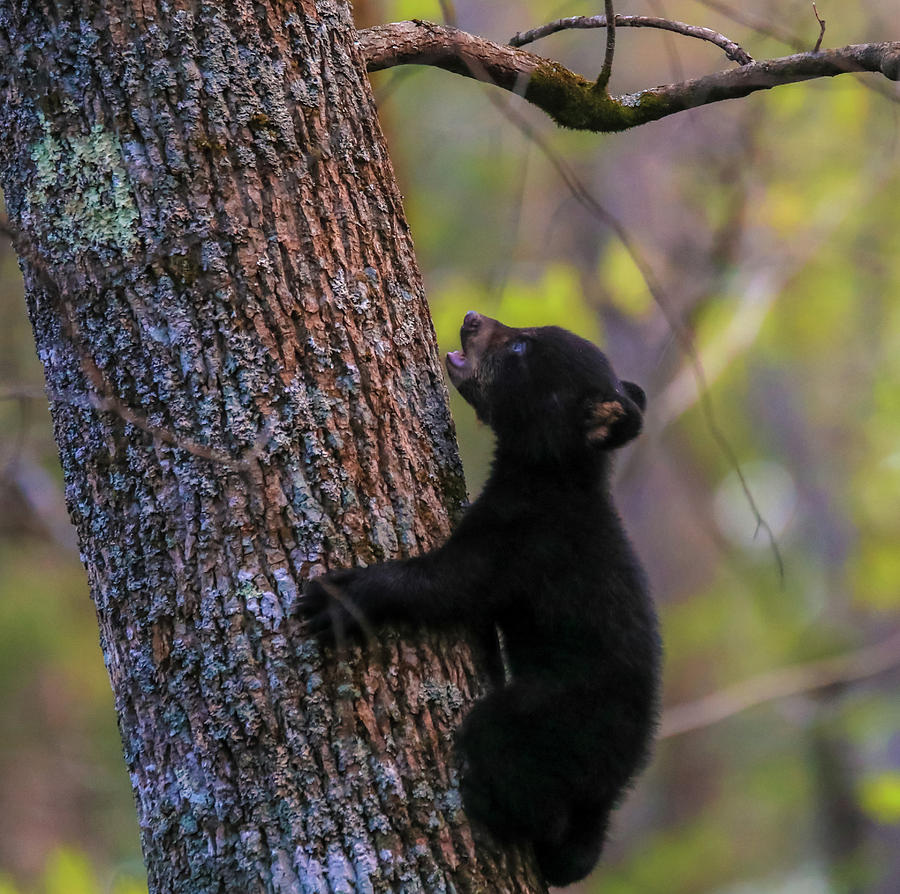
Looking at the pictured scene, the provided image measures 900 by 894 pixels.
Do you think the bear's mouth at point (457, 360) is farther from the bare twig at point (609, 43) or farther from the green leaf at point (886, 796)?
the green leaf at point (886, 796)

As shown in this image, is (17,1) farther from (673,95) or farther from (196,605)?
(673,95)

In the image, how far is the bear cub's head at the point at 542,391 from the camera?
322 centimetres

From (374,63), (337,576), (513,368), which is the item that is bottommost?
(337,576)

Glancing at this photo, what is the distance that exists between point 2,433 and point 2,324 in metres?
1.02

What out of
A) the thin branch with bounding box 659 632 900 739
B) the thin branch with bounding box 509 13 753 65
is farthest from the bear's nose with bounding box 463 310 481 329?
the thin branch with bounding box 659 632 900 739

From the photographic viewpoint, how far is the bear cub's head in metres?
3.22

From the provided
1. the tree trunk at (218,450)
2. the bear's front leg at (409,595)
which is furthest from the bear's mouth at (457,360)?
the tree trunk at (218,450)

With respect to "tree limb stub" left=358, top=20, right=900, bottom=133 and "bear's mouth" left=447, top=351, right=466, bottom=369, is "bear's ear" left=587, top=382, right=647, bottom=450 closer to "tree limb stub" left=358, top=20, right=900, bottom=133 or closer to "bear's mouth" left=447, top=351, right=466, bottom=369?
"bear's mouth" left=447, top=351, right=466, bottom=369

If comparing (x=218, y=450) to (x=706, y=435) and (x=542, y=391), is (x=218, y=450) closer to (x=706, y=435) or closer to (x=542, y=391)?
(x=542, y=391)

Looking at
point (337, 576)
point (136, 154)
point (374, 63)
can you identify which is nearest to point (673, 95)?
point (374, 63)

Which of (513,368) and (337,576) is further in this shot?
(513,368)

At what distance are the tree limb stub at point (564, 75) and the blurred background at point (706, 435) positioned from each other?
309cm

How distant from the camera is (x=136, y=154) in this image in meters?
2.22

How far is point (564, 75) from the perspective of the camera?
2992 millimetres
